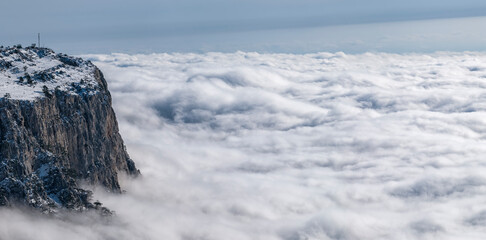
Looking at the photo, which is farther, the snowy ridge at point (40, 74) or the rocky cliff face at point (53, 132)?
the snowy ridge at point (40, 74)

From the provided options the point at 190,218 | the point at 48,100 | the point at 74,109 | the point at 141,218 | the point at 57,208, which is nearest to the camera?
the point at 57,208

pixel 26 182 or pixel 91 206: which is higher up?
pixel 26 182

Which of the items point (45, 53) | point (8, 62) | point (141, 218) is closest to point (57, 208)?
point (141, 218)

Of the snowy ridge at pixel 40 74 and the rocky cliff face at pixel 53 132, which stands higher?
the snowy ridge at pixel 40 74

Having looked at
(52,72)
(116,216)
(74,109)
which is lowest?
(116,216)

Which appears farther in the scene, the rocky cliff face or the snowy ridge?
the snowy ridge

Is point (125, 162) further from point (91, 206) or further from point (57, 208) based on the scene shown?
point (57, 208)

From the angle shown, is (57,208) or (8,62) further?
(8,62)

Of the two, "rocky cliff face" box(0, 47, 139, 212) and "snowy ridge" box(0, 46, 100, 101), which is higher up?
"snowy ridge" box(0, 46, 100, 101)
